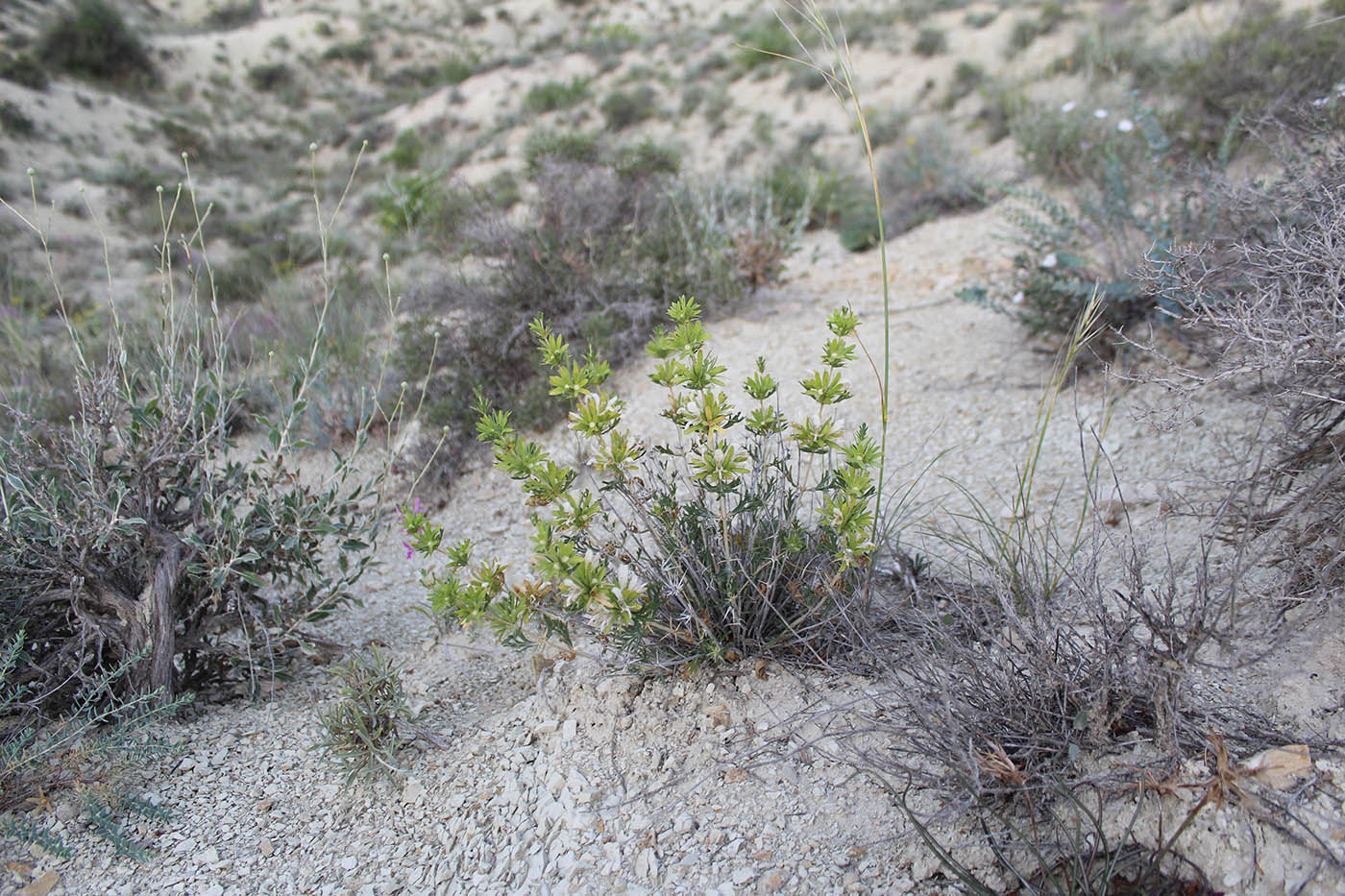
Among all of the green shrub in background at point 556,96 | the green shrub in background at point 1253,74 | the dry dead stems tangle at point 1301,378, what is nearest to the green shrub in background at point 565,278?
the dry dead stems tangle at point 1301,378

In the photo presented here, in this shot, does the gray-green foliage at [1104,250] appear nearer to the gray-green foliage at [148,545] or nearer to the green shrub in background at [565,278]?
the green shrub in background at [565,278]

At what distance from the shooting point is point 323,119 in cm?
1719

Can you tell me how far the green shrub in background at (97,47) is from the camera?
16125 mm

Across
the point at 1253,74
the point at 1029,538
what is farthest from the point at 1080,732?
the point at 1253,74

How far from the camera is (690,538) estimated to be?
2.06 metres

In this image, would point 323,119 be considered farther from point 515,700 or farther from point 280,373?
point 515,700

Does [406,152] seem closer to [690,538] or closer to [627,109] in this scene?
[627,109]

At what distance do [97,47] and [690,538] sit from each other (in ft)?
68.9

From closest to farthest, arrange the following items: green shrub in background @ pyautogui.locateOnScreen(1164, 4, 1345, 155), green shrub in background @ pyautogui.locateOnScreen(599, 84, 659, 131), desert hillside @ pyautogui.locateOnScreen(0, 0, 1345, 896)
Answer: desert hillside @ pyautogui.locateOnScreen(0, 0, 1345, 896) < green shrub in background @ pyautogui.locateOnScreen(1164, 4, 1345, 155) < green shrub in background @ pyautogui.locateOnScreen(599, 84, 659, 131)

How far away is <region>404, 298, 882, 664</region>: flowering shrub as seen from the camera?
5.67ft

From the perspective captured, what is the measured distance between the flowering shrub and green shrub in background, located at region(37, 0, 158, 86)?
20129mm

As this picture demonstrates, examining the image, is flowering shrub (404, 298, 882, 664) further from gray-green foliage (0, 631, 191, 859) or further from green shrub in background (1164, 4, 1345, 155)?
green shrub in background (1164, 4, 1345, 155)

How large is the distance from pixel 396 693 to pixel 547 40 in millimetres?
19900

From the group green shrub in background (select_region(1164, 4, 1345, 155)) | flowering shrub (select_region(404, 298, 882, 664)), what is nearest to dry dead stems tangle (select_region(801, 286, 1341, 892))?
flowering shrub (select_region(404, 298, 882, 664))
